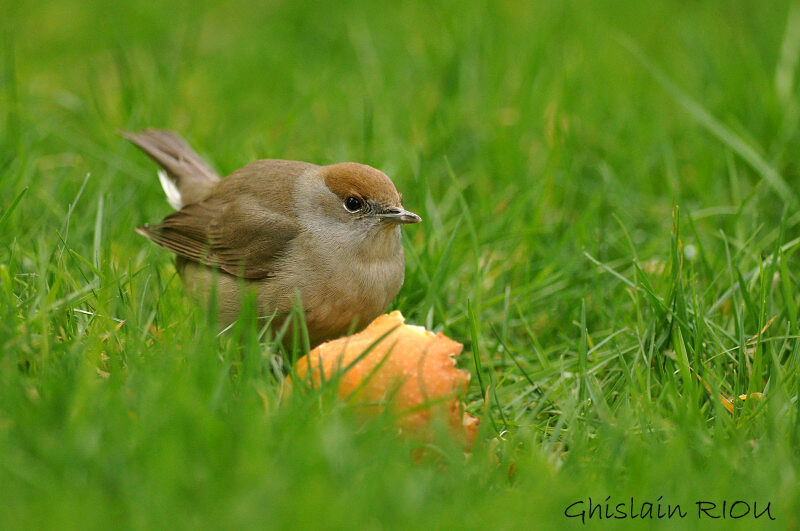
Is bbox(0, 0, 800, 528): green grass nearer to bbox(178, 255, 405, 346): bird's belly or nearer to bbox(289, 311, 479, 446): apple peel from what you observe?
bbox(289, 311, 479, 446): apple peel

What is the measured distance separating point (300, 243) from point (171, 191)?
53.5 inches

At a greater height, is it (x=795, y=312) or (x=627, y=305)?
(x=795, y=312)

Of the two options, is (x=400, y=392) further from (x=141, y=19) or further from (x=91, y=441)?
(x=141, y=19)

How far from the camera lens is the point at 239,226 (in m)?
4.82

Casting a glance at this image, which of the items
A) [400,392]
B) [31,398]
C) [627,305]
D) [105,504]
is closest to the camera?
[105,504]

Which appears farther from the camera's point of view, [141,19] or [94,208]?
[141,19]

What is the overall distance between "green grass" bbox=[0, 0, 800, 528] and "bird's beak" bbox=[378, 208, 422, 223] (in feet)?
1.11

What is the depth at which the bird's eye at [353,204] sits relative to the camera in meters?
4.63

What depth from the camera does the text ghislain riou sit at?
2.94m

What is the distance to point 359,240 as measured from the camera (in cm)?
457

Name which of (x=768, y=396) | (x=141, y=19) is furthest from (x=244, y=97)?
(x=768, y=396)

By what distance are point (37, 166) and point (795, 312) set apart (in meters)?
4.38

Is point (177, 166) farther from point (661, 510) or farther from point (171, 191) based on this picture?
point (661, 510)

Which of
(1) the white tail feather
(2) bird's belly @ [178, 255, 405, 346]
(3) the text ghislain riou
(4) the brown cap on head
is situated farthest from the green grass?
(4) the brown cap on head
